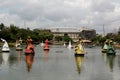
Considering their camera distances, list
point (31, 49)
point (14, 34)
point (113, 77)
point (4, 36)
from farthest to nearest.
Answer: point (14, 34), point (4, 36), point (31, 49), point (113, 77)

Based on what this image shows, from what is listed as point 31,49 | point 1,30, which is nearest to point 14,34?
point 1,30

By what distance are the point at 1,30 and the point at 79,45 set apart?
10896 cm

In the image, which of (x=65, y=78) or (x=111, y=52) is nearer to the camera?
(x=65, y=78)

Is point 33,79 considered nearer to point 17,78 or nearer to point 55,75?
point 17,78

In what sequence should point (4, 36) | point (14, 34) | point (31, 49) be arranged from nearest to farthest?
point (31, 49)
point (4, 36)
point (14, 34)

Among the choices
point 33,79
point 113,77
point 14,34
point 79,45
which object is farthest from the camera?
point 14,34

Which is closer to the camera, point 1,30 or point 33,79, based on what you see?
point 33,79

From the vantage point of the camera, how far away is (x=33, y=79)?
82.9 ft

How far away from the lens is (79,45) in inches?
2133

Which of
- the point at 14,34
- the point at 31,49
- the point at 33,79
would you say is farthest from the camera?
the point at 14,34

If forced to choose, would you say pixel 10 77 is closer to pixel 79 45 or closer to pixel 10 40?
pixel 79 45

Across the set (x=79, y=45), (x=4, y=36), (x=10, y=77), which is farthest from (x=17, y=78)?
(x=4, y=36)

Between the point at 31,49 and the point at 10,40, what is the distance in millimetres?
97581

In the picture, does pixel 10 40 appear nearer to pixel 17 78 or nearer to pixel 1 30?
pixel 1 30
